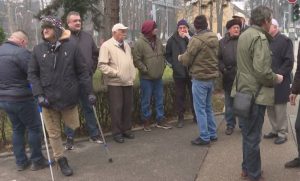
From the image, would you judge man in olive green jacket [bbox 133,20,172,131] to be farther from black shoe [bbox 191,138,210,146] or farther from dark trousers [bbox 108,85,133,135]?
black shoe [bbox 191,138,210,146]

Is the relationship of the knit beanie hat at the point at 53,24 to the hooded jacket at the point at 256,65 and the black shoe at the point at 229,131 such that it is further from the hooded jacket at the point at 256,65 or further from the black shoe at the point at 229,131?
the black shoe at the point at 229,131

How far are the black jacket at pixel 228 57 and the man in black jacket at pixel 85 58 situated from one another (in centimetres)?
200

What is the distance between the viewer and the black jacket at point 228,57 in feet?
22.0

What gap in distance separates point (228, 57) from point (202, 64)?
77cm

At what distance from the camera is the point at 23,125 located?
570cm

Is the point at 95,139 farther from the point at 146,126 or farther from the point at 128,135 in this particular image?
the point at 146,126

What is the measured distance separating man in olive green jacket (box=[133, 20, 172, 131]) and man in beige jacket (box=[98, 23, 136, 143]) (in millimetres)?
287

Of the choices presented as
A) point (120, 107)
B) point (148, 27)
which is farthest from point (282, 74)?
point (120, 107)

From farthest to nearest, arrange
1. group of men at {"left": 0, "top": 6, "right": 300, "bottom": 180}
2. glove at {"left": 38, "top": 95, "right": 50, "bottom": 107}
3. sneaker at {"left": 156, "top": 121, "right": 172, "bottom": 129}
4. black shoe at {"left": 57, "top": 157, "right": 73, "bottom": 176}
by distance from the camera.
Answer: sneaker at {"left": 156, "top": 121, "right": 172, "bottom": 129}
black shoe at {"left": 57, "top": 157, "right": 73, "bottom": 176}
glove at {"left": 38, "top": 95, "right": 50, "bottom": 107}
group of men at {"left": 0, "top": 6, "right": 300, "bottom": 180}

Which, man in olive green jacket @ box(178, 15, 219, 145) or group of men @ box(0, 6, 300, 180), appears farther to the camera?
man in olive green jacket @ box(178, 15, 219, 145)

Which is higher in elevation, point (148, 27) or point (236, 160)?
point (148, 27)

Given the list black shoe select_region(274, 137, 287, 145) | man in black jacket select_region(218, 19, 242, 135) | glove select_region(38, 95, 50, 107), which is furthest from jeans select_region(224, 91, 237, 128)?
glove select_region(38, 95, 50, 107)

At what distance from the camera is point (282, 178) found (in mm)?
4992

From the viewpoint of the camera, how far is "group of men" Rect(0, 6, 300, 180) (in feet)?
15.3
